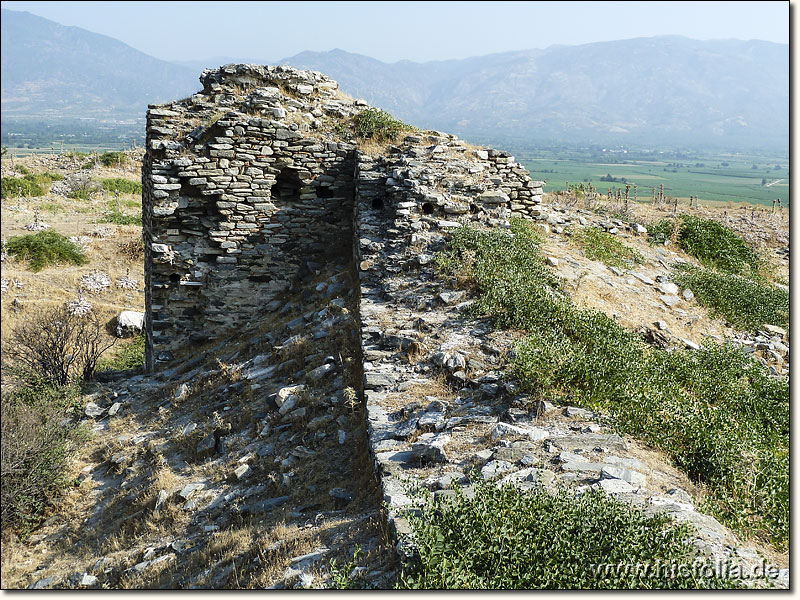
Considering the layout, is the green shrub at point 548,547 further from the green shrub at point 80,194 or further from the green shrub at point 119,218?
the green shrub at point 80,194

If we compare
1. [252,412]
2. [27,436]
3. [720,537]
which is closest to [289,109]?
[252,412]

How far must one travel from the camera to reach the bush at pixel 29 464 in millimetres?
6039

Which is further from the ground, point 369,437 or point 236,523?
point 369,437

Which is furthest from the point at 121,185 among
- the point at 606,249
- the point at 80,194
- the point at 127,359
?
the point at 606,249

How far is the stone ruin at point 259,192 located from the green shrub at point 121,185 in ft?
67.7

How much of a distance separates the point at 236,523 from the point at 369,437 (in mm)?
1353

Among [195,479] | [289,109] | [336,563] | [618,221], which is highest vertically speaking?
[289,109]

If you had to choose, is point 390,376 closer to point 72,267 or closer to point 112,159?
point 72,267

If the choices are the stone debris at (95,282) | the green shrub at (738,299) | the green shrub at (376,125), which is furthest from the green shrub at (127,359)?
the green shrub at (738,299)

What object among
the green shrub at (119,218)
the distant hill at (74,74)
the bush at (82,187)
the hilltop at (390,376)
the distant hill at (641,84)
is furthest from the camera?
the distant hill at (641,84)

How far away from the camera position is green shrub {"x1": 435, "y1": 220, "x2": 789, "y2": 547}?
479 cm

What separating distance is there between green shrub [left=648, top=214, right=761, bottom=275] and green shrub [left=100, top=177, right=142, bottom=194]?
25.3 meters

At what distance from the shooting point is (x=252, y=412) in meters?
7.23

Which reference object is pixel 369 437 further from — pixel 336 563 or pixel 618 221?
pixel 618 221
